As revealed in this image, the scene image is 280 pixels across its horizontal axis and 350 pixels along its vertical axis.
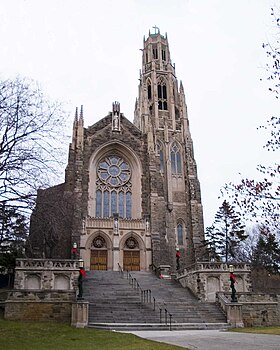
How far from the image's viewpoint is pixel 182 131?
43812mm

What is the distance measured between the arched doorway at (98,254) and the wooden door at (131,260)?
1.68m

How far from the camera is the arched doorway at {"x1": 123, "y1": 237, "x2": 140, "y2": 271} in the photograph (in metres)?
31.6

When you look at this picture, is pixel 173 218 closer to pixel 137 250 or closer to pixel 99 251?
pixel 137 250

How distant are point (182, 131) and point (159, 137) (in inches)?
121

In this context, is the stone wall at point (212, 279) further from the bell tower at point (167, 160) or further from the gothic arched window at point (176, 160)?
the gothic arched window at point (176, 160)

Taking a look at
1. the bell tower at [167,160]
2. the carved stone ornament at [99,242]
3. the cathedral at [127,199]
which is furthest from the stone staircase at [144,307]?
the bell tower at [167,160]

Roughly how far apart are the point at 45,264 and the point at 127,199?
40.4 feet

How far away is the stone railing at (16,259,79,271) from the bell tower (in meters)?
8.67

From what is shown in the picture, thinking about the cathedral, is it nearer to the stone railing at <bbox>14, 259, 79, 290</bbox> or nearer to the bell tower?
the bell tower

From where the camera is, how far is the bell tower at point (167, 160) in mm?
33469

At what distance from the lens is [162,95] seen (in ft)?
157

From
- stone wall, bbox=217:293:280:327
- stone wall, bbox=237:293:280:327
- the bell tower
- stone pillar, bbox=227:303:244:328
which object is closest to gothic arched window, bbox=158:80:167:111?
the bell tower

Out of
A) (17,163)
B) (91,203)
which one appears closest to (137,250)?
(91,203)

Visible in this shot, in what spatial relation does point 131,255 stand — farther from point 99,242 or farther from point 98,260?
point 99,242
